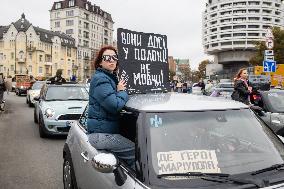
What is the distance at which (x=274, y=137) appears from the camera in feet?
11.6

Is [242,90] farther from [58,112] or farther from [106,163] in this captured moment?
[106,163]

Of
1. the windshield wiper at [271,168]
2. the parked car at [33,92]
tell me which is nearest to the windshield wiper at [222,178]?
the windshield wiper at [271,168]

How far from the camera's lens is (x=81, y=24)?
126 metres

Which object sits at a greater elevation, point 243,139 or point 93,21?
point 93,21

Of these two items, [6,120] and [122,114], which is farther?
[6,120]

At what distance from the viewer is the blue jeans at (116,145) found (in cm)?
341

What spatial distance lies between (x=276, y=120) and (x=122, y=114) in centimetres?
526

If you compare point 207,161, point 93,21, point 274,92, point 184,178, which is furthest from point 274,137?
point 93,21

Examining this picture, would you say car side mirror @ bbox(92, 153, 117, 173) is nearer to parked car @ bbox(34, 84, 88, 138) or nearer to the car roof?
Answer: the car roof

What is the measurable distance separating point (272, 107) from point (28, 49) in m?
97.4

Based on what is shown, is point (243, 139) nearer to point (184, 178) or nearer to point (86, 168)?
point (184, 178)

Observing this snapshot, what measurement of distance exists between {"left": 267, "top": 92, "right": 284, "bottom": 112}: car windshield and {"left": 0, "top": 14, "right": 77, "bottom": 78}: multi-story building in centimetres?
9146

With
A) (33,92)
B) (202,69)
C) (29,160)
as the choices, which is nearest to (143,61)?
(29,160)

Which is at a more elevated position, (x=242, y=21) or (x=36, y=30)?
(x=242, y=21)
